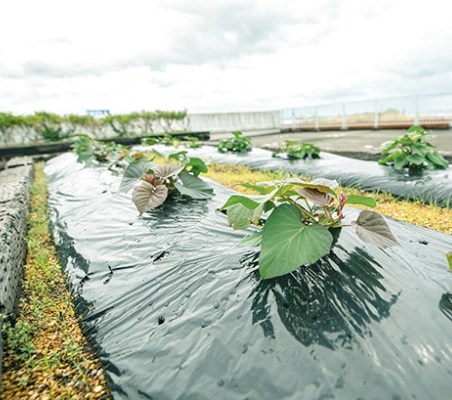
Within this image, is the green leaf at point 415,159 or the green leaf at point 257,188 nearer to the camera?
the green leaf at point 257,188

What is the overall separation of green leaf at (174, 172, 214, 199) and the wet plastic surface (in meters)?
0.60

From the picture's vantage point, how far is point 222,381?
666 mm

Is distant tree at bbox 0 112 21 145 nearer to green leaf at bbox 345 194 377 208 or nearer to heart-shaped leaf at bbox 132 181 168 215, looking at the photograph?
heart-shaped leaf at bbox 132 181 168 215

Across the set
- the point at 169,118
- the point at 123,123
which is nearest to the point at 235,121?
the point at 169,118

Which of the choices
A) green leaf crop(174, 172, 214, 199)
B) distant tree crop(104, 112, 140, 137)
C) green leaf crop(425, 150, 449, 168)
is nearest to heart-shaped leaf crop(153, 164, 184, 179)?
green leaf crop(174, 172, 214, 199)

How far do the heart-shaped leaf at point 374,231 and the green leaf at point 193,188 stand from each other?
108 cm

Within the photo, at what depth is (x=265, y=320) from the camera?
78cm

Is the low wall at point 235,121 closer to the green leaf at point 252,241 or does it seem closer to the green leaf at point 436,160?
the green leaf at point 436,160

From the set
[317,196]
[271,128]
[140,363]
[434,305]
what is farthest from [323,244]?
[271,128]

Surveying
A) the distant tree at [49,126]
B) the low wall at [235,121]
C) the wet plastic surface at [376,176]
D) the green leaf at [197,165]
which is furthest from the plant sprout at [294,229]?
the low wall at [235,121]

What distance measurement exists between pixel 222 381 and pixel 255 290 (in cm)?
28

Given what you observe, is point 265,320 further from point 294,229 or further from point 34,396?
point 34,396

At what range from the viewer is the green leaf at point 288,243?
31.1 inches

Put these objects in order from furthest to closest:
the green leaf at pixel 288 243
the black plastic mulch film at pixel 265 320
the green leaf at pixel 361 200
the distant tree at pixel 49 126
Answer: the distant tree at pixel 49 126
the green leaf at pixel 361 200
the green leaf at pixel 288 243
the black plastic mulch film at pixel 265 320
